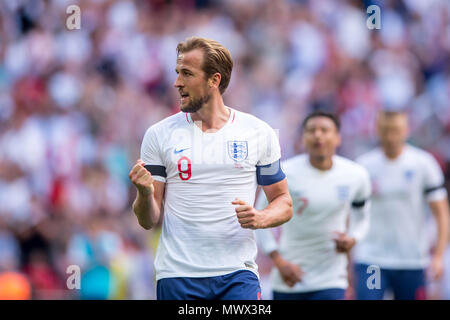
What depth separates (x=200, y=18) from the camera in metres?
13.1

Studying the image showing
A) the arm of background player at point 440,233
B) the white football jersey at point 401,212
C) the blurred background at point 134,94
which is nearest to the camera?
the arm of background player at point 440,233

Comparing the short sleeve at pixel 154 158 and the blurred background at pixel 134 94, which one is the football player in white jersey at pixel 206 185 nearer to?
the short sleeve at pixel 154 158

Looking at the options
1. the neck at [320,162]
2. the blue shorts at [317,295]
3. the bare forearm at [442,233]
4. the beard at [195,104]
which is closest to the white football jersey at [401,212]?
the bare forearm at [442,233]

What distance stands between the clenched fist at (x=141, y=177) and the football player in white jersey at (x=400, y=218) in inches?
155

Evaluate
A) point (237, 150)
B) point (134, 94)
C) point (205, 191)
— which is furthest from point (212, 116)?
point (134, 94)

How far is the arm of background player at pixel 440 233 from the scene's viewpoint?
7.74m

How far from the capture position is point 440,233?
788 centimetres

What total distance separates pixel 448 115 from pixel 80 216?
5558 millimetres

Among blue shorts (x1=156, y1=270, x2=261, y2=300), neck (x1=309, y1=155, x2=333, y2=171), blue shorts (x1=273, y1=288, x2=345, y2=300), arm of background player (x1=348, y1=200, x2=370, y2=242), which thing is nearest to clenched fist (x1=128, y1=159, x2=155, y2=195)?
blue shorts (x1=156, y1=270, x2=261, y2=300)

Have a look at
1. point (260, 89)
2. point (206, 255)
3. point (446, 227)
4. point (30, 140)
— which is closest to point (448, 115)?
point (260, 89)

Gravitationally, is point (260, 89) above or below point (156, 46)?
below

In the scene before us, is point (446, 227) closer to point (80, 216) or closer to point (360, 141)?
point (360, 141)

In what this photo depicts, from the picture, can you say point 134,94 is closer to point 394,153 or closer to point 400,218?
point 394,153

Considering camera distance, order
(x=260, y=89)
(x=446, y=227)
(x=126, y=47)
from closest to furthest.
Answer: (x=446, y=227), (x=260, y=89), (x=126, y=47)
